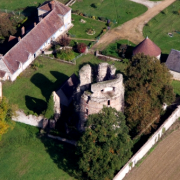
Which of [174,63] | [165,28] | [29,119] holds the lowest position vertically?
[29,119]

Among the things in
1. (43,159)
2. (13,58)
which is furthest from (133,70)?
(13,58)

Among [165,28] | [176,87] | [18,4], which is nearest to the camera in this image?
[176,87]

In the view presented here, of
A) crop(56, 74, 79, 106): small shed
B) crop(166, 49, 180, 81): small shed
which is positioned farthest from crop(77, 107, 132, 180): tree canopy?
crop(166, 49, 180, 81): small shed

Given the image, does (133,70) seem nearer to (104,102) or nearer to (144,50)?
(104,102)

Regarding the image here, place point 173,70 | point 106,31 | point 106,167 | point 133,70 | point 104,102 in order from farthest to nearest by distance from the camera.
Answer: point 106,31
point 173,70
point 133,70
point 104,102
point 106,167

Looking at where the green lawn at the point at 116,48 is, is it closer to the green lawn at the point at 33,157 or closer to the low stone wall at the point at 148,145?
the low stone wall at the point at 148,145

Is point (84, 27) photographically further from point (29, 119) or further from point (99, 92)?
point (99, 92)

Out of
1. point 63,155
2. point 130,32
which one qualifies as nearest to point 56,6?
point 130,32
